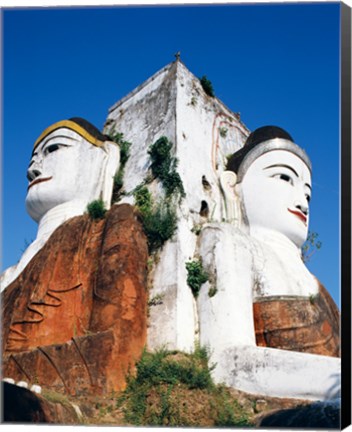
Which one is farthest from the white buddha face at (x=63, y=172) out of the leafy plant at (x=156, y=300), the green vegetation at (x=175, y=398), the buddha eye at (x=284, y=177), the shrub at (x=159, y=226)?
the green vegetation at (x=175, y=398)

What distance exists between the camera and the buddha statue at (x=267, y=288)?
503 inches

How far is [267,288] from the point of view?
14789mm

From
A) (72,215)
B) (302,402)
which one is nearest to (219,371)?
(302,402)

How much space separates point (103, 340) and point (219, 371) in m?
2.23

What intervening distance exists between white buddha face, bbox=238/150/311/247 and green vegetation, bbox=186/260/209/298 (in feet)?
7.86

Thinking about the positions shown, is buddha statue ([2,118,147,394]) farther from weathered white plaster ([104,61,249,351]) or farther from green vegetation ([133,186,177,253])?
weathered white plaster ([104,61,249,351])

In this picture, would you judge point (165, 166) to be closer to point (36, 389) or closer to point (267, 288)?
point (267, 288)

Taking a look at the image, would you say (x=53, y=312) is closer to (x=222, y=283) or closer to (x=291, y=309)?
(x=222, y=283)

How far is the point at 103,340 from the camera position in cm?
1276

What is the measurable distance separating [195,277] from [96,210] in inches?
105

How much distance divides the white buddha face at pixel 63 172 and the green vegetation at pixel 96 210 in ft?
1.77

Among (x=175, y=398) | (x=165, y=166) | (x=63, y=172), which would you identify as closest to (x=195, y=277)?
(x=165, y=166)

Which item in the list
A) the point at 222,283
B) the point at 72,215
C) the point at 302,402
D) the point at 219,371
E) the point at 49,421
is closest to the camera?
the point at 49,421

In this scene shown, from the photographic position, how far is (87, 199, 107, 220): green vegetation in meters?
15.6
